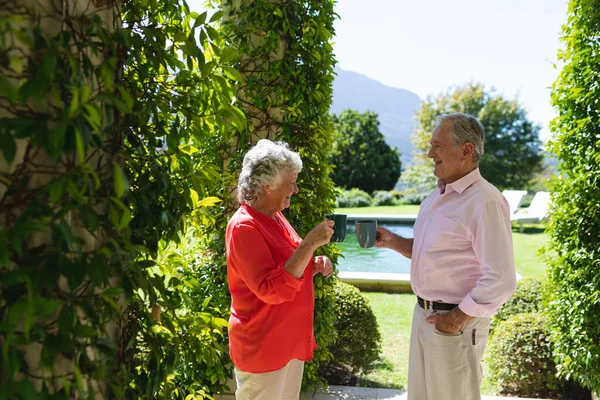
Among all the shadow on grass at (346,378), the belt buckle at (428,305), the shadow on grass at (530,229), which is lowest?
the shadow on grass at (346,378)

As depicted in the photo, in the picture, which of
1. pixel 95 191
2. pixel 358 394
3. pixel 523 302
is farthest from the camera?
pixel 523 302

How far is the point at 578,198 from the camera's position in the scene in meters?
3.54

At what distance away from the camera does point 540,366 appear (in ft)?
13.6

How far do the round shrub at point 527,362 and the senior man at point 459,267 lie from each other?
2003mm

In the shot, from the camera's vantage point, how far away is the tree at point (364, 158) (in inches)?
1185

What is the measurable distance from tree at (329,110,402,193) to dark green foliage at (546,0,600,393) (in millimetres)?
25374

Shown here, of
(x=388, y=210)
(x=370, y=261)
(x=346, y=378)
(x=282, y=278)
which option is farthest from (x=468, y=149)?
(x=388, y=210)

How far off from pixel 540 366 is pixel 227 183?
8.98 ft

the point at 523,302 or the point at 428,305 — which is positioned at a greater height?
the point at 428,305

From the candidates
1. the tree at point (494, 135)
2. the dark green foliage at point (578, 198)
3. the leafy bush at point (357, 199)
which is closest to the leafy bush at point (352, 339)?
the dark green foliage at point (578, 198)

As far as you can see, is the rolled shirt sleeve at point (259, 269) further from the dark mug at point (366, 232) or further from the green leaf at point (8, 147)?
the green leaf at point (8, 147)

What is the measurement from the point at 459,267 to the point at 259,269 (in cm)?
88

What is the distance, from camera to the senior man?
2.25m

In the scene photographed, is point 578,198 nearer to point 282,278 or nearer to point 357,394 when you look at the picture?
point 357,394
